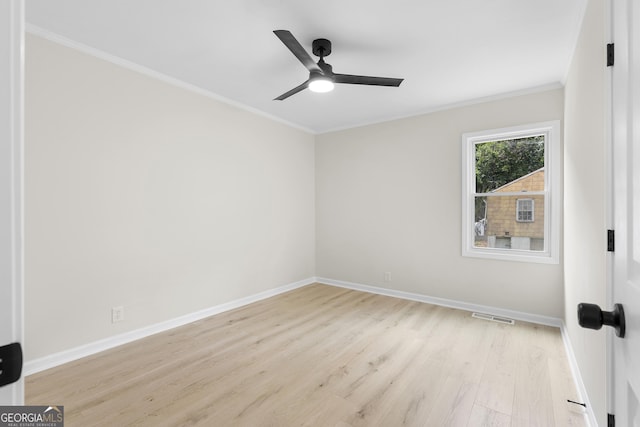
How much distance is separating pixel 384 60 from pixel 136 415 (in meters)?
3.36

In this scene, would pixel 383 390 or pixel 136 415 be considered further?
pixel 383 390

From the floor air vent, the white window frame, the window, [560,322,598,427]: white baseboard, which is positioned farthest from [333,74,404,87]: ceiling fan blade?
the floor air vent

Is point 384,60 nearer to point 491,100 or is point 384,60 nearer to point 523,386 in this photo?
point 491,100

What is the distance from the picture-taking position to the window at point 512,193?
3.32 m

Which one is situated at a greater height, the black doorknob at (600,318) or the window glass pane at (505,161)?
the window glass pane at (505,161)

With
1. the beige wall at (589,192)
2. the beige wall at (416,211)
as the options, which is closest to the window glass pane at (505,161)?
the beige wall at (416,211)

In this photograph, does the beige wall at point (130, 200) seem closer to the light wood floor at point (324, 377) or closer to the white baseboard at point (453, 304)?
the light wood floor at point (324, 377)

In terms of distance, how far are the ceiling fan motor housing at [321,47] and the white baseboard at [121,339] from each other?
119 inches

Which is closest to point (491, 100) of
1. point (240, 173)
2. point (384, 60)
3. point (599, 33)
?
point (384, 60)

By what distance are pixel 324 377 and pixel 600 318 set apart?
1939 millimetres

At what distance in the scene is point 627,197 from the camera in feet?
2.36

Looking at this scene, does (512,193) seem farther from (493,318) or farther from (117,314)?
(117,314)

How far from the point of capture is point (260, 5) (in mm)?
2072

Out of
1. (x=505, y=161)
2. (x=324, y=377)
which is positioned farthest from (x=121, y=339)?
(x=505, y=161)
